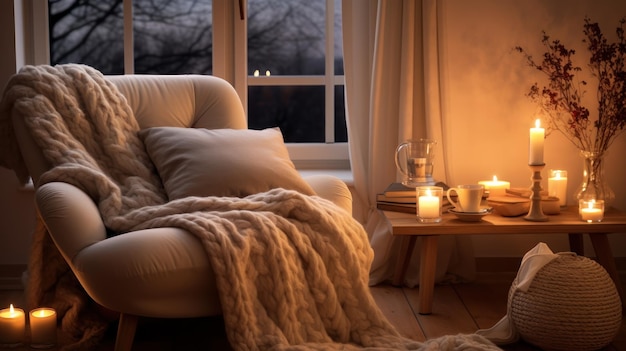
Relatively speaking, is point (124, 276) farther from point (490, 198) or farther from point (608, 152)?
point (608, 152)

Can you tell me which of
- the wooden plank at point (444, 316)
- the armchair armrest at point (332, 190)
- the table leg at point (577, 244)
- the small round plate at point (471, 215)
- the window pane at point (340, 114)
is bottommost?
the wooden plank at point (444, 316)

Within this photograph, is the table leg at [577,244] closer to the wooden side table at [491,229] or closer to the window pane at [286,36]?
the wooden side table at [491,229]

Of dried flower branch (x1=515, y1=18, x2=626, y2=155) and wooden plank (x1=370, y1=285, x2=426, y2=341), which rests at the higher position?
dried flower branch (x1=515, y1=18, x2=626, y2=155)

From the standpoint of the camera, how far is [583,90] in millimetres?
3420

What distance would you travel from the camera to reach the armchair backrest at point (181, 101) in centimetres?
299

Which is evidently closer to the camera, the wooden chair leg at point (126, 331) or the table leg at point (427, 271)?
the wooden chair leg at point (126, 331)

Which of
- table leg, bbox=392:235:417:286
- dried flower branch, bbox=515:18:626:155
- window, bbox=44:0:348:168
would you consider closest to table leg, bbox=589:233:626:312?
dried flower branch, bbox=515:18:626:155

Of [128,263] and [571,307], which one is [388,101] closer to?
[571,307]

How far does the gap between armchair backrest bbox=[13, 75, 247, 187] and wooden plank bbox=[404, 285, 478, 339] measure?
0.91 meters

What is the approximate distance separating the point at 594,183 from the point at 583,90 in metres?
0.48

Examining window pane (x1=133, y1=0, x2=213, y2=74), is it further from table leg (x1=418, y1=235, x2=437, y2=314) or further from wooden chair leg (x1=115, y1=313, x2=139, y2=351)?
wooden chair leg (x1=115, y1=313, x2=139, y2=351)

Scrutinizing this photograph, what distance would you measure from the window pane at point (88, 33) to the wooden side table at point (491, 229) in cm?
Answer: 144

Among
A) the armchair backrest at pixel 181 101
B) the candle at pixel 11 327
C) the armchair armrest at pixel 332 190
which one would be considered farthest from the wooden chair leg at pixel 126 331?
the armchair backrest at pixel 181 101

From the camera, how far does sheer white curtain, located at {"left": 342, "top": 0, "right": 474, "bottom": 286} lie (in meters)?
3.30
